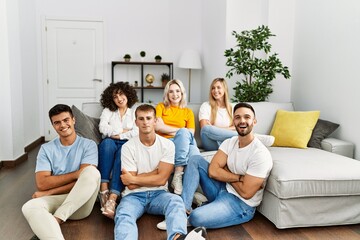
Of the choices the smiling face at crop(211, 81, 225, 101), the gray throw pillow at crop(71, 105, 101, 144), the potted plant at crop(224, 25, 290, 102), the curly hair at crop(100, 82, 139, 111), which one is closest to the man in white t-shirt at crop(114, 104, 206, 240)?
the gray throw pillow at crop(71, 105, 101, 144)

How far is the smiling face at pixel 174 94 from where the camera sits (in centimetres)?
355

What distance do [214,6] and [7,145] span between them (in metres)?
3.66

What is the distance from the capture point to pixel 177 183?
119 inches

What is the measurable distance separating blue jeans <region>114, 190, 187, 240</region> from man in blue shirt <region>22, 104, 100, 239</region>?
0.30 m

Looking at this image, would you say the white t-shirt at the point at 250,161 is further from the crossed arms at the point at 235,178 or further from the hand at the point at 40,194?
the hand at the point at 40,194

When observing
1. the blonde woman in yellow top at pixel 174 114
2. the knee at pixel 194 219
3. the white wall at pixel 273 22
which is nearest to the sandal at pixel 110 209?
the knee at pixel 194 219

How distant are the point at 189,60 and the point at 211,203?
13.1 ft

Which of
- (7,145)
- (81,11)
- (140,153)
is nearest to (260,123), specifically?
(140,153)

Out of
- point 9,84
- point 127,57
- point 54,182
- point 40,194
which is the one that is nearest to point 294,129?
point 54,182

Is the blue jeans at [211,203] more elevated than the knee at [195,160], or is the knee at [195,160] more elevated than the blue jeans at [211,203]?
the knee at [195,160]

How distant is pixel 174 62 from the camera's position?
6.76 metres

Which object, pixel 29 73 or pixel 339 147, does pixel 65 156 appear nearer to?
pixel 339 147

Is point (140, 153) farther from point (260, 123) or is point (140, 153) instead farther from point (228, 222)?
point (260, 123)

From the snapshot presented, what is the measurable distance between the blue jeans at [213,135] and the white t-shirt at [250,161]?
61 cm
